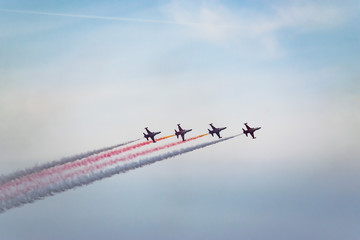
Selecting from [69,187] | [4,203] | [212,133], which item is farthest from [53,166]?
[212,133]

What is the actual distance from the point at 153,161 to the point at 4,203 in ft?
88.8

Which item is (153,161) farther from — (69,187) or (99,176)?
(69,187)

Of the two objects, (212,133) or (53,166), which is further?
(212,133)

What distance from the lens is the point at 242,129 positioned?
320 ft

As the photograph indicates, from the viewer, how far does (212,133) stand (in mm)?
99375

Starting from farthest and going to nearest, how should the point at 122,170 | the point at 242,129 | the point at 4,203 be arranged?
the point at 242,129 → the point at 122,170 → the point at 4,203

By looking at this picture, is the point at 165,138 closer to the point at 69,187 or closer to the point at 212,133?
the point at 212,133

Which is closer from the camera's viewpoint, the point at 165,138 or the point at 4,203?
the point at 4,203

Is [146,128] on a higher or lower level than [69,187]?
higher

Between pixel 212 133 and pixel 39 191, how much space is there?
38173 mm

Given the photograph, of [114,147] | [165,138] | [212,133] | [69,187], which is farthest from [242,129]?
[69,187]

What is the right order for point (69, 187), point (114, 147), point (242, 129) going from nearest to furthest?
point (69, 187) < point (114, 147) < point (242, 129)

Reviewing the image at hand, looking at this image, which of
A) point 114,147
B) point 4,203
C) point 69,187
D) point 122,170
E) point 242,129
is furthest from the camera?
point 242,129

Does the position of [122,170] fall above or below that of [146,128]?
below
